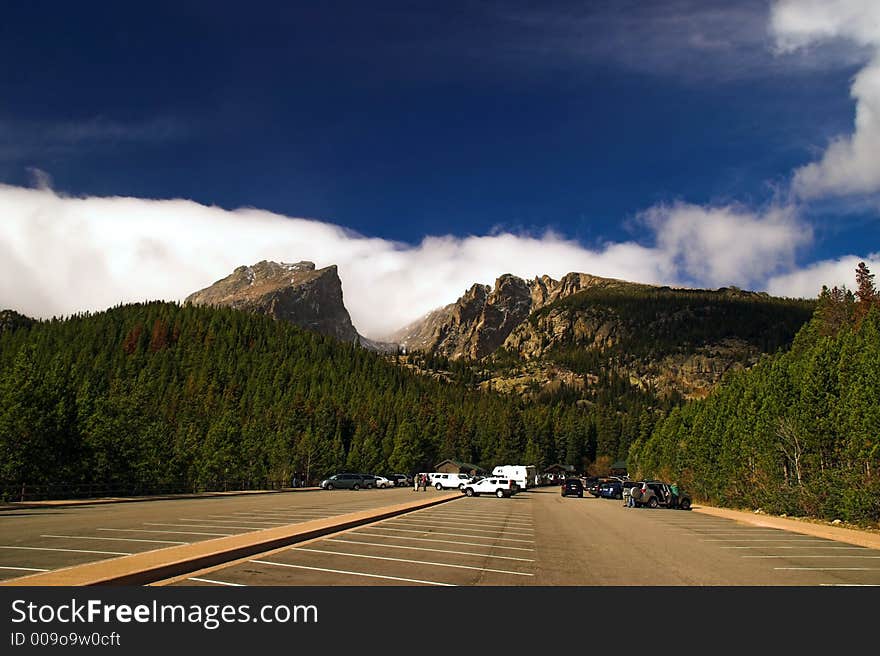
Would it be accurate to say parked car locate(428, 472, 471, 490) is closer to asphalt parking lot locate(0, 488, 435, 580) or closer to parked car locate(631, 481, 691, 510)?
parked car locate(631, 481, 691, 510)

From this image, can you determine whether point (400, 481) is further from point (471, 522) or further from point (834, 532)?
point (834, 532)

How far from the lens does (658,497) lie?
47906 millimetres

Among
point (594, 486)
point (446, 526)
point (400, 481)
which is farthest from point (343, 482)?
point (446, 526)

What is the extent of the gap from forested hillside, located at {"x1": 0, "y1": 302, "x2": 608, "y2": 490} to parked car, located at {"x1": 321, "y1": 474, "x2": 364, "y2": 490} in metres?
7.40

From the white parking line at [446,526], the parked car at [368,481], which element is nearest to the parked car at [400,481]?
the parked car at [368,481]

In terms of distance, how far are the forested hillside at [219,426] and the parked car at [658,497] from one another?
37.9 meters

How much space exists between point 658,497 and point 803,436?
16353 mm

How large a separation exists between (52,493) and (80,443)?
220 inches

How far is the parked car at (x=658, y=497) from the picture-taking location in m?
46.8

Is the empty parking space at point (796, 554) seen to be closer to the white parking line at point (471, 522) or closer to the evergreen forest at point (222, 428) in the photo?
the white parking line at point (471, 522)

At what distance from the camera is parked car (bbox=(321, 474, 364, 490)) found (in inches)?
3209

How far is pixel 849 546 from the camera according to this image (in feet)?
66.5
